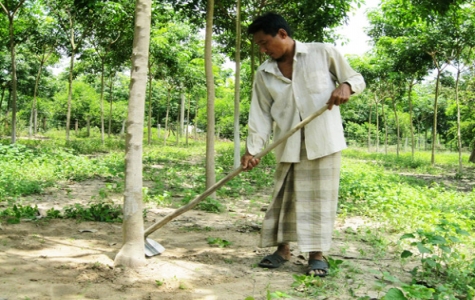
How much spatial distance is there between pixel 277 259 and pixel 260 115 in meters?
1.07

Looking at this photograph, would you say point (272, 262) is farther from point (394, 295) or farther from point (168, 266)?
point (394, 295)

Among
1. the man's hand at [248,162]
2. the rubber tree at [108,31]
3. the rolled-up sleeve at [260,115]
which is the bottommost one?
the man's hand at [248,162]

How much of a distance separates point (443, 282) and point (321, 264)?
2.68 feet

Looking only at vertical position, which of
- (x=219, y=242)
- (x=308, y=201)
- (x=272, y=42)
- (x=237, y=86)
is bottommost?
(x=219, y=242)

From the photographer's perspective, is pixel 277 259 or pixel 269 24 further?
pixel 277 259

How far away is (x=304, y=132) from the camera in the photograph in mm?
3070

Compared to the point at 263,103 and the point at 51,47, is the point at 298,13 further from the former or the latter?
the point at 51,47

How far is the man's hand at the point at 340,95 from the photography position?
113 inches

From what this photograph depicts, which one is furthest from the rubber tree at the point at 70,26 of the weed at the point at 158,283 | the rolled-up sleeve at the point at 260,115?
the weed at the point at 158,283

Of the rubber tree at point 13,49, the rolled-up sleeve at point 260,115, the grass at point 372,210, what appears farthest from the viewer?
the rubber tree at point 13,49

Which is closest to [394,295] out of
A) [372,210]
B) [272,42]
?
[272,42]

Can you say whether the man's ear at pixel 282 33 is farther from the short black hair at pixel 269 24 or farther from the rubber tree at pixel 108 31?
the rubber tree at pixel 108 31

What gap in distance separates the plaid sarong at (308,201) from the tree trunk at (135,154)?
1.00m

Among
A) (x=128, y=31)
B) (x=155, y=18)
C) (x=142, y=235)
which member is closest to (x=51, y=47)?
(x=128, y=31)
